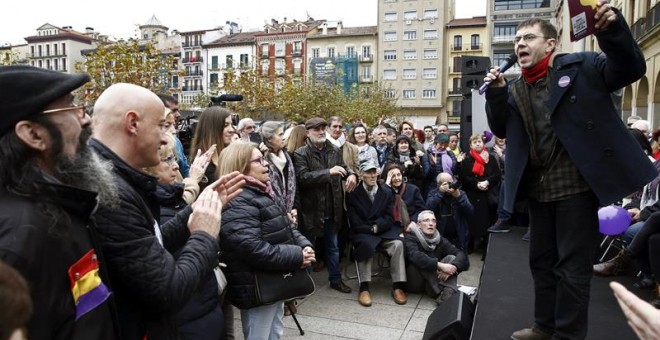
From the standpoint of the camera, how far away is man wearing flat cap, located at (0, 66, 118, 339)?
134cm

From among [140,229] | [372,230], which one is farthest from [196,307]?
[372,230]

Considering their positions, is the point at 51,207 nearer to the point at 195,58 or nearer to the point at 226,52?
the point at 226,52

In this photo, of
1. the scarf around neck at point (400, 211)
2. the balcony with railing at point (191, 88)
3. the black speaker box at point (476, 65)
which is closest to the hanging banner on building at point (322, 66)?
the balcony with railing at point (191, 88)

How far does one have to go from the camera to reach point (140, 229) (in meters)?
1.83

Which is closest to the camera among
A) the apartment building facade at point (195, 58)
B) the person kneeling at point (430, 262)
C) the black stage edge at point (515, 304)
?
the black stage edge at point (515, 304)

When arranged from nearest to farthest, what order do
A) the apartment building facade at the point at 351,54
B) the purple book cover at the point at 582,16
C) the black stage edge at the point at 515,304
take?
the purple book cover at the point at 582,16 → the black stage edge at the point at 515,304 → the apartment building facade at the point at 351,54

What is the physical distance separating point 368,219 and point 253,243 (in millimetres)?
3038

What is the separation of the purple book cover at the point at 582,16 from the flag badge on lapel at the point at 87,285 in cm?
245

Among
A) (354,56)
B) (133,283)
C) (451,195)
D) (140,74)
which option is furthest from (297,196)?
(354,56)

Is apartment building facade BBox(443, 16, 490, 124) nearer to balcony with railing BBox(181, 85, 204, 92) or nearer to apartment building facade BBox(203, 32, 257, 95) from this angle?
apartment building facade BBox(203, 32, 257, 95)

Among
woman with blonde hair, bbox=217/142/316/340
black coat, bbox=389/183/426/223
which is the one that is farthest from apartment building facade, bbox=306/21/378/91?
woman with blonde hair, bbox=217/142/316/340

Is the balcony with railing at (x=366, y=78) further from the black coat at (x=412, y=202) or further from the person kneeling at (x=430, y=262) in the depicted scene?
the person kneeling at (x=430, y=262)

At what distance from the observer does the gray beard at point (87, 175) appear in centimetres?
152

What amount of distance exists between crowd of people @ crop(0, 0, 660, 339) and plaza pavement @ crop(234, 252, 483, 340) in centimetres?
20
